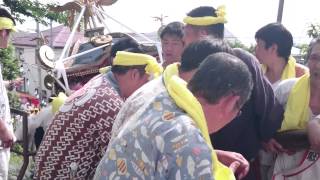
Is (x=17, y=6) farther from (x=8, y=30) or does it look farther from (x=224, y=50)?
(x=224, y=50)

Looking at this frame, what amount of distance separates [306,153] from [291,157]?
0.29ft

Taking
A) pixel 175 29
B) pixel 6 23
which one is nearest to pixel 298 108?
pixel 175 29

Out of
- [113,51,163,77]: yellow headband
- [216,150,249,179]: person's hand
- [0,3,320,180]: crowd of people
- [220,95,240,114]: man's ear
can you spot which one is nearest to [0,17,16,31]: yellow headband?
[0,3,320,180]: crowd of people

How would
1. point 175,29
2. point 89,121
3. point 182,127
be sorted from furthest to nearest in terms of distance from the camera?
1. point 175,29
2. point 89,121
3. point 182,127

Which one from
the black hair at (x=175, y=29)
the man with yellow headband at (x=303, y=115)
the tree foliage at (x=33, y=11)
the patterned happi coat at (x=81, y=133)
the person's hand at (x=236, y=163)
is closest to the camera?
the person's hand at (x=236, y=163)

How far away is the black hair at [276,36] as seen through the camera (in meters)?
2.96

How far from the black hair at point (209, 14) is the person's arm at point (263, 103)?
1.54ft

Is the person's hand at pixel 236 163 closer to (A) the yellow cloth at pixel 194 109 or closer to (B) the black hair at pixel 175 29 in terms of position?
(A) the yellow cloth at pixel 194 109

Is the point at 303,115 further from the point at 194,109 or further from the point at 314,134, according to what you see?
the point at 194,109

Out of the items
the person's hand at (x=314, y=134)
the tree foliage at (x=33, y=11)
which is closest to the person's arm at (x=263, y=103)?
the person's hand at (x=314, y=134)

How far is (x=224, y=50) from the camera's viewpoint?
222cm

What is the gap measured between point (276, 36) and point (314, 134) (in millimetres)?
842

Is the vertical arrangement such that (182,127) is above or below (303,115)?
above

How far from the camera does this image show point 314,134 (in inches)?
92.0
